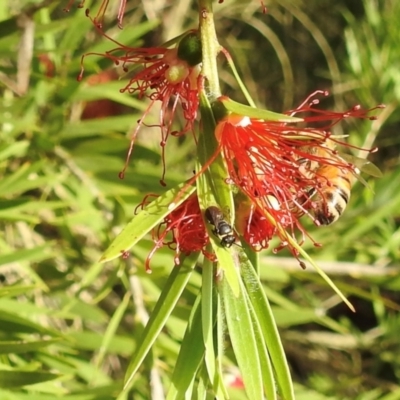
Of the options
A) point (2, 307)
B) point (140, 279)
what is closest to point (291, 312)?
point (140, 279)

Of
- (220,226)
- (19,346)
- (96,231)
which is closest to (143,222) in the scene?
(220,226)

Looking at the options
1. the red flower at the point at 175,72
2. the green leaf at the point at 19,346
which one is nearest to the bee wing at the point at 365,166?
the red flower at the point at 175,72

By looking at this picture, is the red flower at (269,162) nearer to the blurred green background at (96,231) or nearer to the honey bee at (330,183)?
the honey bee at (330,183)

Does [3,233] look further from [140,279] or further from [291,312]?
[291,312]

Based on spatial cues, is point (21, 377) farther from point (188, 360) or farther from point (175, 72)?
point (175, 72)

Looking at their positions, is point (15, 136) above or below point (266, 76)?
below
